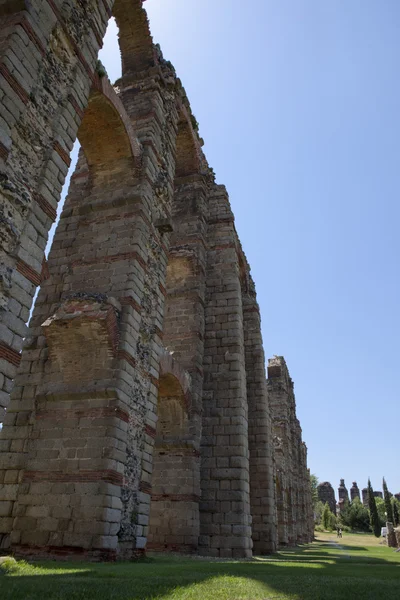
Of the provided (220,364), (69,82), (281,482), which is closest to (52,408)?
(69,82)

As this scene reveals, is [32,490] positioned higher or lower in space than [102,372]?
lower

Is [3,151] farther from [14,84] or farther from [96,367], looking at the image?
[96,367]

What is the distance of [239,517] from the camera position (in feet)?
39.8

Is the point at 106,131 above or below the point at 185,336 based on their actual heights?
above

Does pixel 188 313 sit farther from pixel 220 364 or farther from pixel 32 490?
pixel 32 490

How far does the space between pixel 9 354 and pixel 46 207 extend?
2.35 metres

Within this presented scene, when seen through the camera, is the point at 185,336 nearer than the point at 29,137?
No

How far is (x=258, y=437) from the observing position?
54.8 feet

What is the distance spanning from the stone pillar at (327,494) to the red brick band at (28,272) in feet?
284

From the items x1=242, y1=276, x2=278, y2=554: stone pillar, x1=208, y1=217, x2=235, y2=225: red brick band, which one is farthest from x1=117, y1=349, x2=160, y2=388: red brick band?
x1=208, y1=217, x2=235, y2=225: red brick band

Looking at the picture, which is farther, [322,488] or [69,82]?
[322,488]

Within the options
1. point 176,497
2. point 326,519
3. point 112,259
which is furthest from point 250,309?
point 326,519

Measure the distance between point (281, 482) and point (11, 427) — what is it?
18845 mm

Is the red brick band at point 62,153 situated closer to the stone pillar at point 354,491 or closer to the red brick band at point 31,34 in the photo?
the red brick band at point 31,34
